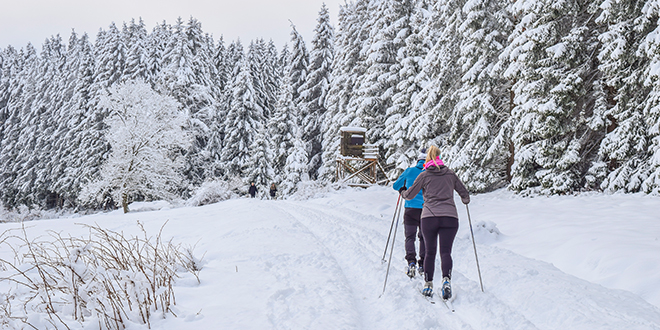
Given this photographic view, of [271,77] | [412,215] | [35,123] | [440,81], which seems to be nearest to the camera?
[412,215]

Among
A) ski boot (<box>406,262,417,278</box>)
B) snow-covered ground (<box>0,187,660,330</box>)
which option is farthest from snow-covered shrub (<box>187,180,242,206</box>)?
ski boot (<box>406,262,417,278</box>)

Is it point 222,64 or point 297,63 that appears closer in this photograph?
point 297,63

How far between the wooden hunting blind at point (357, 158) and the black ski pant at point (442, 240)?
627 inches

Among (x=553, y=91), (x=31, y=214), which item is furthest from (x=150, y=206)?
(x=553, y=91)

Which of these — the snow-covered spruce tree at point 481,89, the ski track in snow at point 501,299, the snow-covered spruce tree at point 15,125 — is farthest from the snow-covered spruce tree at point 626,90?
the snow-covered spruce tree at point 15,125

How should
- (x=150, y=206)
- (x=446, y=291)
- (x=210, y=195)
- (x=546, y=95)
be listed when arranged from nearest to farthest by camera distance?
(x=446, y=291) → (x=546, y=95) → (x=210, y=195) → (x=150, y=206)

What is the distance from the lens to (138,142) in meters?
25.2

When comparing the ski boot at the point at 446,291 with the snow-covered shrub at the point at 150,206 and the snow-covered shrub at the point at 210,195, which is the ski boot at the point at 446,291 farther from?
the snow-covered shrub at the point at 150,206

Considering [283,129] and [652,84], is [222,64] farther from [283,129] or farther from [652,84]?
[652,84]

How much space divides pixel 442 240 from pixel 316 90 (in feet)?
91.4

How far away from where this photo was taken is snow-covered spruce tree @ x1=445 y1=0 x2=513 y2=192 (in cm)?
1304

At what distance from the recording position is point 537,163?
449 inches

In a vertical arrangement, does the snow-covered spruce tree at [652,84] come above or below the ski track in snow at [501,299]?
above

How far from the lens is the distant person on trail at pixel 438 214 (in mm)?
4535
